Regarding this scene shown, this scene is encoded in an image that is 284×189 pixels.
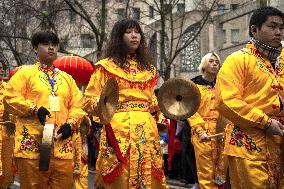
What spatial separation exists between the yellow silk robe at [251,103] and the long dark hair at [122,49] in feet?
4.32

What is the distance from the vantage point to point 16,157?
6297 millimetres

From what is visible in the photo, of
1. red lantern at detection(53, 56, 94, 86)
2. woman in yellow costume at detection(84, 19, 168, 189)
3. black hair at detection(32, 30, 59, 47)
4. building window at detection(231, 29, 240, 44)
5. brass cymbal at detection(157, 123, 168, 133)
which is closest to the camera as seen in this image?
woman in yellow costume at detection(84, 19, 168, 189)

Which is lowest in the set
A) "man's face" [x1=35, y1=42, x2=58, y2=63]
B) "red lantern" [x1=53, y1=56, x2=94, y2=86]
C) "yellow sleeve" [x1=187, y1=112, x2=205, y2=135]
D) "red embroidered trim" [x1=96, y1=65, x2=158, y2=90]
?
"yellow sleeve" [x1=187, y1=112, x2=205, y2=135]

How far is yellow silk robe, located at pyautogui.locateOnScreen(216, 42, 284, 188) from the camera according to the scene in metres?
4.63

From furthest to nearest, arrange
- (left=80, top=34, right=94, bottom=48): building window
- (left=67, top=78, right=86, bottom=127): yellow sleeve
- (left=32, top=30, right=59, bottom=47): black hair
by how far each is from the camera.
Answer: (left=80, top=34, right=94, bottom=48): building window, (left=32, top=30, right=59, bottom=47): black hair, (left=67, top=78, right=86, bottom=127): yellow sleeve

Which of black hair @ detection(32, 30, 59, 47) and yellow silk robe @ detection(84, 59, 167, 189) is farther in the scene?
black hair @ detection(32, 30, 59, 47)

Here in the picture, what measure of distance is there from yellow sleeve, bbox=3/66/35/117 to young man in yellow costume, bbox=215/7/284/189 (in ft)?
7.30

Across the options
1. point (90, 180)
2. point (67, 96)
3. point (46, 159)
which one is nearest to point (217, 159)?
point (67, 96)

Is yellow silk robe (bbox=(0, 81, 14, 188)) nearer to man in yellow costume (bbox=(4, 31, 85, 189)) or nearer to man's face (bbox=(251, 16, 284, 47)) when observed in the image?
man in yellow costume (bbox=(4, 31, 85, 189))

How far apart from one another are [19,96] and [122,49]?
124 cm

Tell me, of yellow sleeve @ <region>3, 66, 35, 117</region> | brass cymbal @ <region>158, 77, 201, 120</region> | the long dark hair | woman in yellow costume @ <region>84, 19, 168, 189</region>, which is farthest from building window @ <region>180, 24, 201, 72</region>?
brass cymbal @ <region>158, 77, 201, 120</region>

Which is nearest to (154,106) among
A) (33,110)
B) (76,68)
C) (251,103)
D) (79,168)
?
(33,110)

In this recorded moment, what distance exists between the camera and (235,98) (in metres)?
4.69

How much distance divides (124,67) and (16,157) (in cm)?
154
